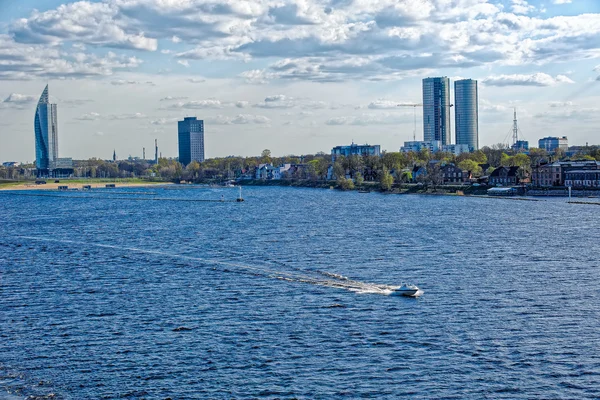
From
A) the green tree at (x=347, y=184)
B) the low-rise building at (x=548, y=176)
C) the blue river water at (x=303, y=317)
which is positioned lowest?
the blue river water at (x=303, y=317)

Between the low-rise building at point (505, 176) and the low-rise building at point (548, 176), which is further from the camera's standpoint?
the low-rise building at point (505, 176)

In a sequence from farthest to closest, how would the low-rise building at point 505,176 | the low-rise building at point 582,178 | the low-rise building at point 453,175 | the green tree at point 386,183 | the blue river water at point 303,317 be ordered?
1. the low-rise building at point 453,175
2. the green tree at point 386,183
3. the low-rise building at point 505,176
4. the low-rise building at point 582,178
5. the blue river water at point 303,317

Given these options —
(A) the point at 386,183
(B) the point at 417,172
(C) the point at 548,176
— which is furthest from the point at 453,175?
(C) the point at 548,176

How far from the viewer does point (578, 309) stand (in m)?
25.3

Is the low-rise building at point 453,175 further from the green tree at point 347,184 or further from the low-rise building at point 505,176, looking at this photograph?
the green tree at point 347,184

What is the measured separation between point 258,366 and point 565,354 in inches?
325

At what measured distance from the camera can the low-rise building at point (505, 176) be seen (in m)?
106

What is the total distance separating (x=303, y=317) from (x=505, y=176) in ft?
287

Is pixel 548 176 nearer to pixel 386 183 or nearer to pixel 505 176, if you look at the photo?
Result: pixel 505 176

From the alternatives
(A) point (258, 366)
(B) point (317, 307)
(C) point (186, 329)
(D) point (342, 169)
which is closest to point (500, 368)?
(A) point (258, 366)

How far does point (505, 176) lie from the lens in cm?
10694

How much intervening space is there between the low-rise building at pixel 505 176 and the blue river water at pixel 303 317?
59.2 meters

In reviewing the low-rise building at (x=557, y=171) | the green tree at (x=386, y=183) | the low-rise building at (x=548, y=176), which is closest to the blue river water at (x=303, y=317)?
the low-rise building at (x=557, y=171)

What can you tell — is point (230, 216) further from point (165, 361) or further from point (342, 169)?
point (342, 169)
